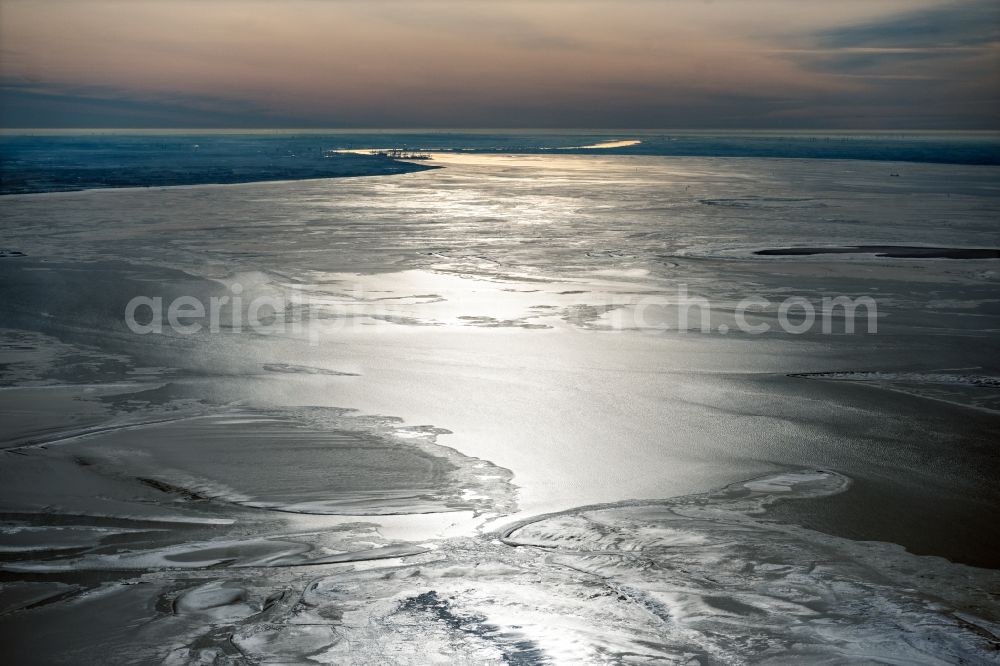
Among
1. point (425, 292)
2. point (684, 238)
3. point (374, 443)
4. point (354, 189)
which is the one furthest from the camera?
point (354, 189)

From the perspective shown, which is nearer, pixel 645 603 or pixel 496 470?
pixel 645 603

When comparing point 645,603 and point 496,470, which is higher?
point 496,470

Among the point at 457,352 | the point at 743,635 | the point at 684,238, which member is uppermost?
the point at 684,238

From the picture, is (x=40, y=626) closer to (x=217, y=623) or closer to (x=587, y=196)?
(x=217, y=623)

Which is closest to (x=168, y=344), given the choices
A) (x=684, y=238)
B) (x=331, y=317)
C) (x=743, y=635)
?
(x=331, y=317)

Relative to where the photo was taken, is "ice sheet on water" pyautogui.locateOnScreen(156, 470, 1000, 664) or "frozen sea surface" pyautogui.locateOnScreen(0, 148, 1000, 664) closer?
"ice sheet on water" pyautogui.locateOnScreen(156, 470, 1000, 664)

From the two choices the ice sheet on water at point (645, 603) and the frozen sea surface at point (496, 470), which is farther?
the frozen sea surface at point (496, 470)

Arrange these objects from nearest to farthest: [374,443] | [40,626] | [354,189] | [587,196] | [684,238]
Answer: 1. [40,626]
2. [374,443]
3. [684,238]
4. [587,196]
5. [354,189]

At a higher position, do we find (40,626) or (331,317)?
(331,317)
